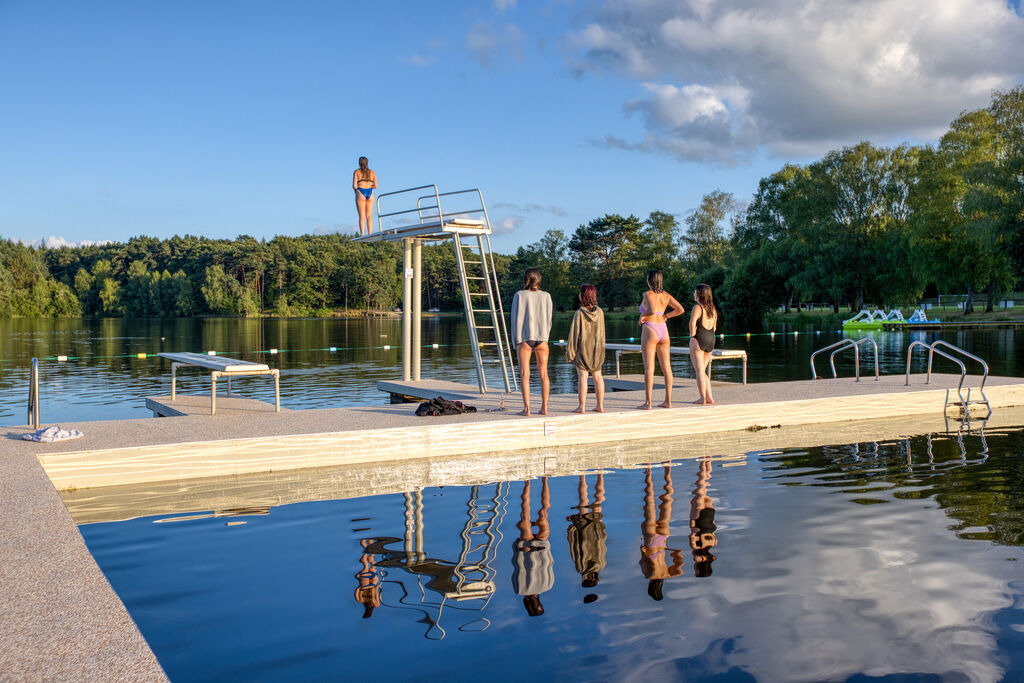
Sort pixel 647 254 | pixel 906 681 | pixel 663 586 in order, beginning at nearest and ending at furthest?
1. pixel 906 681
2. pixel 663 586
3. pixel 647 254

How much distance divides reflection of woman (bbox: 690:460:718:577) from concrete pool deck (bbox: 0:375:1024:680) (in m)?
2.00

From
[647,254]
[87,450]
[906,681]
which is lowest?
[906,681]

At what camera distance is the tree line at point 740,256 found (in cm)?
5438

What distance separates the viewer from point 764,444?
11812mm

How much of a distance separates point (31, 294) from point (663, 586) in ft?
388

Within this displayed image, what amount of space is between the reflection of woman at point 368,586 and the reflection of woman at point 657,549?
6.36ft

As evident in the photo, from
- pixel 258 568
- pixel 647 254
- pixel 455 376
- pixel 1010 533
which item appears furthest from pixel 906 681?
pixel 647 254

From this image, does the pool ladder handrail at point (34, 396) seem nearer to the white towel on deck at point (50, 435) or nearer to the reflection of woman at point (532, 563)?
the white towel on deck at point (50, 435)

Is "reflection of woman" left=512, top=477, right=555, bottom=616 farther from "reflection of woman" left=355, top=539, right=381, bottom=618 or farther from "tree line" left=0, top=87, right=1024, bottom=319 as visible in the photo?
"tree line" left=0, top=87, right=1024, bottom=319

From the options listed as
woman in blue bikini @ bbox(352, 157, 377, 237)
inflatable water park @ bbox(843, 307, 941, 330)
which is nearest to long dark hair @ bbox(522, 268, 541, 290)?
woman in blue bikini @ bbox(352, 157, 377, 237)

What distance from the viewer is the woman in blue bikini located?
16594mm

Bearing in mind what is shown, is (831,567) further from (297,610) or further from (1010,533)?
(297,610)

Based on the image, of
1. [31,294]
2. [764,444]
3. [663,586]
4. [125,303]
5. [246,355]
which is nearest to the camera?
[663,586]

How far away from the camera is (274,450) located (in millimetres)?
9570
